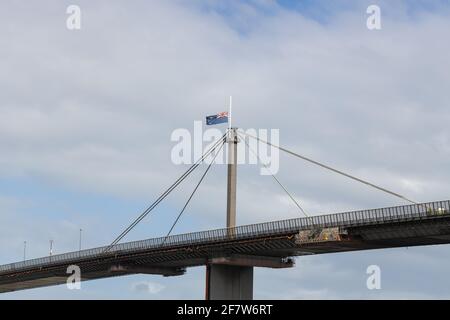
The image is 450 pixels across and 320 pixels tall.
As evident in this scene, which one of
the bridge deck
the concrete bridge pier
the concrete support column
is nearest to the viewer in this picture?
the bridge deck

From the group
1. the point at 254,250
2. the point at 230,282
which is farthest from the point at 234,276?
the point at 254,250

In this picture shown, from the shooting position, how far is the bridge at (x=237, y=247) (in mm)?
88750

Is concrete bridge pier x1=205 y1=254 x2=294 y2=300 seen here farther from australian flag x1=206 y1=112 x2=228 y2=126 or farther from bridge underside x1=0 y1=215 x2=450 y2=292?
australian flag x1=206 y1=112 x2=228 y2=126

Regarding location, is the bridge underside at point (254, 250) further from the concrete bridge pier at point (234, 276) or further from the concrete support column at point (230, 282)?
the concrete support column at point (230, 282)

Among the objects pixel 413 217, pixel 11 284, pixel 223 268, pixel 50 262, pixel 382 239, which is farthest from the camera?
pixel 11 284

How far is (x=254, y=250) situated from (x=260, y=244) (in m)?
4.69

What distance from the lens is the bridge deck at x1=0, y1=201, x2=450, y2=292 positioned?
8750cm

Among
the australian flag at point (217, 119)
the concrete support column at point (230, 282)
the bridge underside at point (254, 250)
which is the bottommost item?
the concrete support column at point (230, 282)

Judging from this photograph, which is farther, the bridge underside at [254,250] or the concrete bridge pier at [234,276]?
the concrete bridge pier at [234,276]
